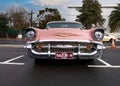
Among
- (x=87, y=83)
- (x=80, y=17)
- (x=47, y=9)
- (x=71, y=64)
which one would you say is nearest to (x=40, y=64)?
(x=71, y=64)

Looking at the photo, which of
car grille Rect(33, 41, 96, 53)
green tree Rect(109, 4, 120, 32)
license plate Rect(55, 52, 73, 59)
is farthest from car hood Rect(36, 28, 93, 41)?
green tree Rect(109, 4, 120, 32)

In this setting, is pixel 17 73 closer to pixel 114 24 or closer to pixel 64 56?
pixel 64 56

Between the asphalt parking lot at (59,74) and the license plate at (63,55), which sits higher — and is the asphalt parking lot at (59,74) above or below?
below

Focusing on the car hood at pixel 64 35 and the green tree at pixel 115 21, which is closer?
the car hood at pixel 64 35

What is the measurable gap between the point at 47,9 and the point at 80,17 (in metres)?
20.5

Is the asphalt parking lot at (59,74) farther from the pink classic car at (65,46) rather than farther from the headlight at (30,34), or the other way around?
the headlight at (30,34)

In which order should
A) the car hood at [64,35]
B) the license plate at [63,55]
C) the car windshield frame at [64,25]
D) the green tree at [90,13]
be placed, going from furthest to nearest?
the green tree at [90,13] → the car windshield frame at [64,25] → the car hood at [64,35] → the license plate at [63,55]

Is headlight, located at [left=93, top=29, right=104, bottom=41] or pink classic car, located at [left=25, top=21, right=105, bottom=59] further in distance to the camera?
headlight, located at [left=93, top=29, right=104, bottom=41]

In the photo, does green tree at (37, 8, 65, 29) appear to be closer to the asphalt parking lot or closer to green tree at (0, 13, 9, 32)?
green tree at (0, 13, 9, 32)

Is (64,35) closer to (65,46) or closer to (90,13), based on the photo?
(65,46)

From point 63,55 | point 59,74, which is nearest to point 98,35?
point 63,55

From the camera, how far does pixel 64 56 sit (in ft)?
25.3

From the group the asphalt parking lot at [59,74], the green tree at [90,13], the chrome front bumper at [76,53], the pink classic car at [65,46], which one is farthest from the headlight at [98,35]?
the green tree at [90,13]

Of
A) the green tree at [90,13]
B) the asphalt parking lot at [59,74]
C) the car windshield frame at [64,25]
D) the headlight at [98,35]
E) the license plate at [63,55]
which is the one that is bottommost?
the asphalt parking lot at [59,74]
